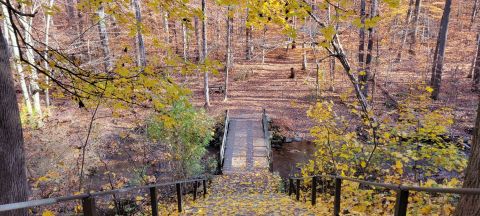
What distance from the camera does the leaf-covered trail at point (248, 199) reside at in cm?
602

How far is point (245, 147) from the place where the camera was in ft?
48.7

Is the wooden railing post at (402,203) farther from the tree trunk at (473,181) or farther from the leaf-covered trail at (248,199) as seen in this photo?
the leaf-covered trail at (248,199)

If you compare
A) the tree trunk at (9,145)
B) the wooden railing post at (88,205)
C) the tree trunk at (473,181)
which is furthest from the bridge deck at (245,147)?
the tree trunk at (473,181)

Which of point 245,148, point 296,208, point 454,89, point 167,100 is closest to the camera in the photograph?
point 167,100

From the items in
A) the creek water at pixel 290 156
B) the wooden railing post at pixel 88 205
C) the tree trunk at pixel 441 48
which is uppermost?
the tree trunk at pixel 441 48

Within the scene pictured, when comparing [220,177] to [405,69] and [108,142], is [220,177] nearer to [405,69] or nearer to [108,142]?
[108,142]

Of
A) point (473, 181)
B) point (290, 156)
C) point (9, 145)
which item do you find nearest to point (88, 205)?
point (9, 145)

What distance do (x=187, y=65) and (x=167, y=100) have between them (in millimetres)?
625

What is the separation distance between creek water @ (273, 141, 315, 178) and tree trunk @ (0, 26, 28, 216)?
11.3m

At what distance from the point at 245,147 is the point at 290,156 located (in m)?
2.59

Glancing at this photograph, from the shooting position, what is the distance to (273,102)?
77.8 ft

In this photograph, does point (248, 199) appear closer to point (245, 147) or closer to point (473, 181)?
point (473, 181)

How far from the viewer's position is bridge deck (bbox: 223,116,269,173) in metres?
12.9

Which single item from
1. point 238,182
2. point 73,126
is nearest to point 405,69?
point 238,182
